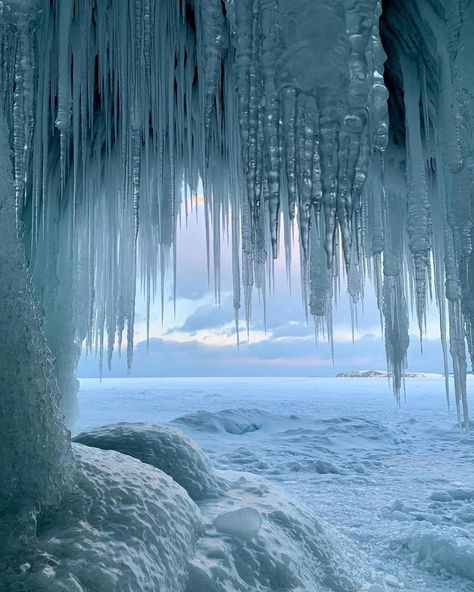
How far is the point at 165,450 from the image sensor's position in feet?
8.86

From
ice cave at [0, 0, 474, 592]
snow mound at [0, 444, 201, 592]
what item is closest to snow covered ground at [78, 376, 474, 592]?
ice cave at [0, 0, 474, 592]

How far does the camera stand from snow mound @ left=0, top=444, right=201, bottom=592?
137cm

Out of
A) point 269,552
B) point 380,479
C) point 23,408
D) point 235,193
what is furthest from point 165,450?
point 380,479

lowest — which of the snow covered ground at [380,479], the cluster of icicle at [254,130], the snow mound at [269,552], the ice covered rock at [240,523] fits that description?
the snow covered ground at [380,479]

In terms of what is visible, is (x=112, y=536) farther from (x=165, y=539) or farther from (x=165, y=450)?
(x=165, y=450)

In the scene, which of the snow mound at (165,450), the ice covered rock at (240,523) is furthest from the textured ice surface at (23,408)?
the snow mound at (165,450)

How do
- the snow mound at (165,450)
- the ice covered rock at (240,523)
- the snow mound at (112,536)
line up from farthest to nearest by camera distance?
the snow mound at (165,450)
the ice covered rock at (240,523)
the snow mound at (112,536)

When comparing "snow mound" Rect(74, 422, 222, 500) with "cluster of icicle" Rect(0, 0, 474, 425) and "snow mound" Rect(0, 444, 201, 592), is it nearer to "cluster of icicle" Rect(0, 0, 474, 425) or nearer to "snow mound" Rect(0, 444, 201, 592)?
"snow mound" Rect(0, 444, 201, 592)

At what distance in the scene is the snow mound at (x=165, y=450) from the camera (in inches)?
104

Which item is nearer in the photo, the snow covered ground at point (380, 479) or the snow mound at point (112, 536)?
the snow mound at point (112, 536)

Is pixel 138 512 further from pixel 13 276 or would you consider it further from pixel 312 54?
pixel 312 54

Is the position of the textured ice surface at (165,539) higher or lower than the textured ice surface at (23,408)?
lower

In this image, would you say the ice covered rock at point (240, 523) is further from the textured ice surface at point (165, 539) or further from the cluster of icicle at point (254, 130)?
the cluster of icicle at point (254, 130)

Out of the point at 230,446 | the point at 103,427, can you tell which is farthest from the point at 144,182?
the point at 230,446
